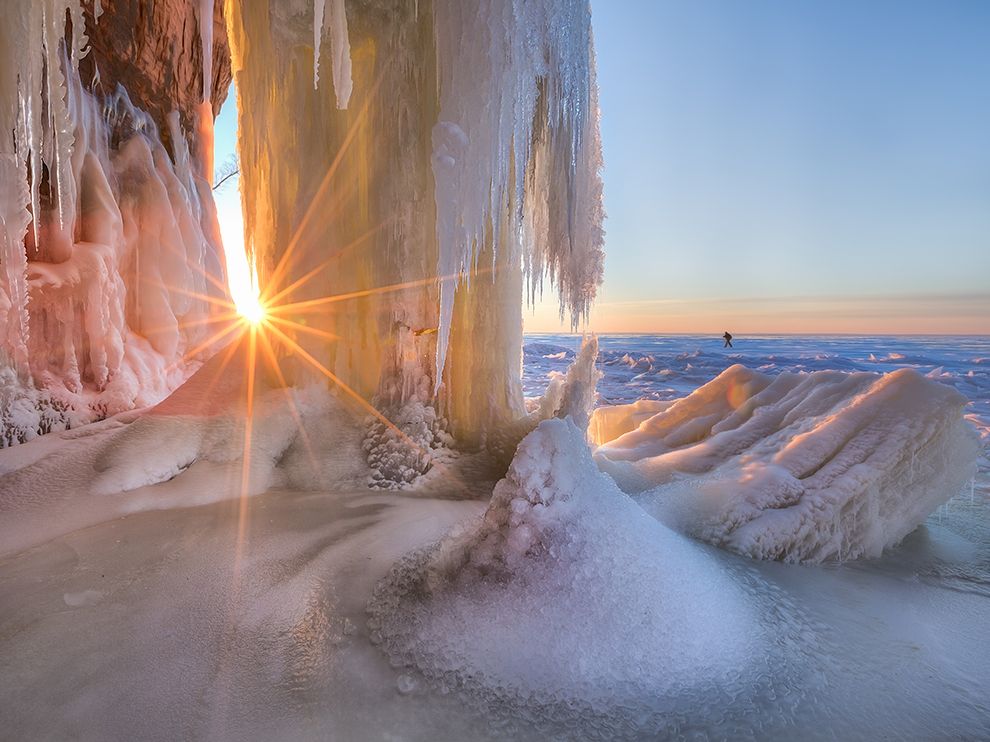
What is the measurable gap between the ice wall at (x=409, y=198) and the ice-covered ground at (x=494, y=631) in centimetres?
177

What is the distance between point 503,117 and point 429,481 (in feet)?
9.69

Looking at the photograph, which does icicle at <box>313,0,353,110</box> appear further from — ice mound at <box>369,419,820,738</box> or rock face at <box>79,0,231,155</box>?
rock face at <box>79,0,231,155</box>

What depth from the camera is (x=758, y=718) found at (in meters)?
1.57

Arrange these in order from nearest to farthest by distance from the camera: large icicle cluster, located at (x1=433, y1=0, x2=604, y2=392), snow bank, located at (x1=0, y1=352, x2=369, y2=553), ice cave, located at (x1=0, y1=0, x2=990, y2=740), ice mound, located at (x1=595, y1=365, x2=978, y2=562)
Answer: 1. ice cave, located at (x1=0, y1=0, x2=990, y2=740)
2. ice mound, located at (x1=595, y1=365, x2=978, y2=562)
3. snow bank, located at (x1=0, y1=352, x2=369, y2=553)
4. large icicle cluster, located at (x1=433, y1=0, x2=604, y2=392)

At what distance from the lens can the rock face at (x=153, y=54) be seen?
7.43 meters

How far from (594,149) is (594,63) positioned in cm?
72

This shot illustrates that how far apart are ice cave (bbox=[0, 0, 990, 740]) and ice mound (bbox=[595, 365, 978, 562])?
0.02 metres

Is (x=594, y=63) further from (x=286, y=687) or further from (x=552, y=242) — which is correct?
(x=286, y=687)

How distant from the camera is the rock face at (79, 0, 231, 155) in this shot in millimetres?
7430

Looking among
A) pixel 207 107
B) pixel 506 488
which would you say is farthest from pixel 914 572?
pixel 207 107

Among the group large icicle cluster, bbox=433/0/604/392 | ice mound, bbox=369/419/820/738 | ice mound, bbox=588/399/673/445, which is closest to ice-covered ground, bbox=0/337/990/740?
ice mound, bbox=369/419/820/738

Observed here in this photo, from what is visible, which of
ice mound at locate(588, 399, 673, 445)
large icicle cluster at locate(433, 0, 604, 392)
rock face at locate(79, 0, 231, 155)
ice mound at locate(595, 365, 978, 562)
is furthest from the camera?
rock face at locate(79, 0, 231, 155)

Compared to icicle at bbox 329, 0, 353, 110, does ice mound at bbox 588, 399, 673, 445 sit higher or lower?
lower

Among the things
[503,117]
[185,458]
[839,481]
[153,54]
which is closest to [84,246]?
[153,54]
